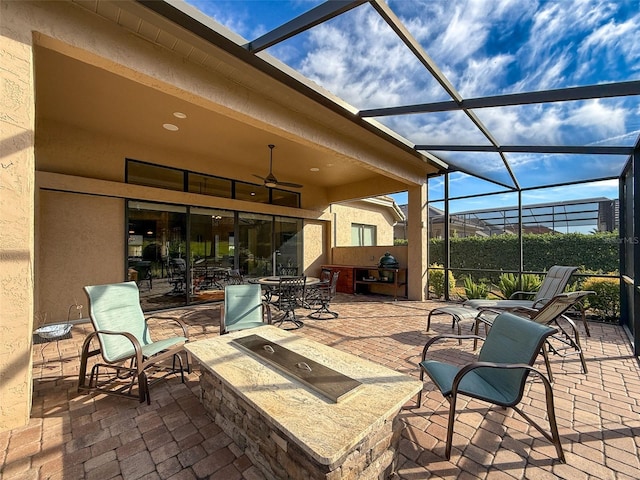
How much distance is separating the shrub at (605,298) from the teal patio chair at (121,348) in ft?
23.7

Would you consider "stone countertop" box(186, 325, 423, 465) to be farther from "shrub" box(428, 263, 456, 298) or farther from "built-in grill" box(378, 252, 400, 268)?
"shrub" box(428, 263, 456, 298)

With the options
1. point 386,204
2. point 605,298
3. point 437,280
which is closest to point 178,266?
point 437,280

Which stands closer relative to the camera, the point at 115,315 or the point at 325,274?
the point at 115,315

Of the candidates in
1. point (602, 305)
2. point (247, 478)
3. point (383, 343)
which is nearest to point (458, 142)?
point (383, 343)

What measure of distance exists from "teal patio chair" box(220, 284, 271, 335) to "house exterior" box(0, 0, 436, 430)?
187cm

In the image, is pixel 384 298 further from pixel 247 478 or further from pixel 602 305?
pixel 247 478

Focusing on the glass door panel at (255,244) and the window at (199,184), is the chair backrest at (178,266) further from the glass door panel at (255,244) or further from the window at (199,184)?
the window at (199,184)

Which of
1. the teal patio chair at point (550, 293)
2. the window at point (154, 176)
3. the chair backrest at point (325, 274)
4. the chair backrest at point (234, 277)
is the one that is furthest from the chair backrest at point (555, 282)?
the window at point (154, 176)

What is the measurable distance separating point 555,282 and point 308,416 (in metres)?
4.97

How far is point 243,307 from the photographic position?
12.8 feet

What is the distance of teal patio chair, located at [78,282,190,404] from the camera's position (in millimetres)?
2623

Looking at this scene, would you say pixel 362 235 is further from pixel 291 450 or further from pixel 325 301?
pixel 291 450

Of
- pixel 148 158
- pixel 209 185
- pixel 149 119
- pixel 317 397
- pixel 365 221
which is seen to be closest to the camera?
pixel 317 397

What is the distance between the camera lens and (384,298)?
8.11 metres
